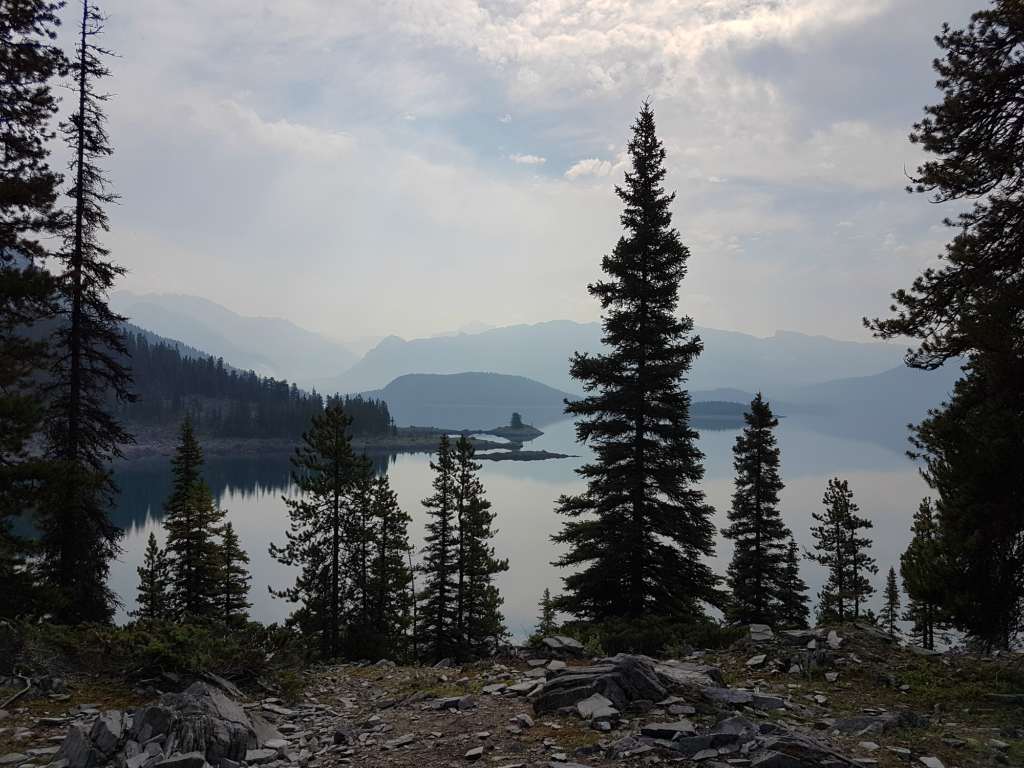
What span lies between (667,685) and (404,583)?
97.8 feet

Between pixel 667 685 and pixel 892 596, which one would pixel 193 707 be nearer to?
pixel 667 685

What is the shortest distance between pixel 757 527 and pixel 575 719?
2925 cm

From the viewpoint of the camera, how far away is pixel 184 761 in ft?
22.8

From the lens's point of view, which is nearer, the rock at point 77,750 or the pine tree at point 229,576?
the rock at point 77,750

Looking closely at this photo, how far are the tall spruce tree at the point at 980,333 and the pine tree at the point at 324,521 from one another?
25.8 m

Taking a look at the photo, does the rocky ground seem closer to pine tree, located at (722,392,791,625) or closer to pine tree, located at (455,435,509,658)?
pine tree, located at (722,392,791,625)

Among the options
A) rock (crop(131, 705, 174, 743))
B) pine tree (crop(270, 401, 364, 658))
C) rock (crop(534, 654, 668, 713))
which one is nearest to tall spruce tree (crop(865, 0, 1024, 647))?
rock (crop(534, 654, 668, 713))

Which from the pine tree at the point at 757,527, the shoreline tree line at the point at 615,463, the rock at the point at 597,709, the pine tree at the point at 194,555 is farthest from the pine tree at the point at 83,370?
the pine tree at the point at 757,527

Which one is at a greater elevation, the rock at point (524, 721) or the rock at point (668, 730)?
the rock at point (668, 730)

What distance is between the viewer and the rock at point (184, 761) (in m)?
6.87

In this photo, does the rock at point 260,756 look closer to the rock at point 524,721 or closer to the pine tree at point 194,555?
the rock at point 524,721

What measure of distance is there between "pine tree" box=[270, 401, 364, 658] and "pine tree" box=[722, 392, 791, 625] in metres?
21.9

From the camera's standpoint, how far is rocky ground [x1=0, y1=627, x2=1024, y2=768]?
284 inches

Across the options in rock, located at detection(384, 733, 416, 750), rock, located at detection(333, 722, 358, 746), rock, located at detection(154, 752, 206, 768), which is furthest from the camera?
rock, located at detection(333, 722, 358, 746)
